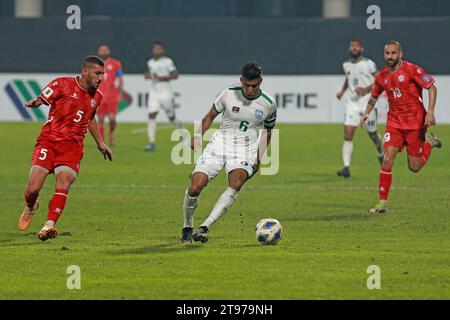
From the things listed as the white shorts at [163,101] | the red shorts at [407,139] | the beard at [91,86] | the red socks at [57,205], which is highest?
the white shorts at [163,101]

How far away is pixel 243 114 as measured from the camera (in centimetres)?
1430

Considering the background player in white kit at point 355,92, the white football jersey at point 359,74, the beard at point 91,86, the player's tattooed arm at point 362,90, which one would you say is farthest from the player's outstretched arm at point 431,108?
the white football jersey at point 359,74

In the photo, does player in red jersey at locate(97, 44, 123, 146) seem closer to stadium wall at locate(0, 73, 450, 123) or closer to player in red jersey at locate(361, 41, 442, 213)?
stadium wall at locate(0, 73, 450, 123)

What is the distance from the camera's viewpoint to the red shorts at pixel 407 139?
17641 millimetres

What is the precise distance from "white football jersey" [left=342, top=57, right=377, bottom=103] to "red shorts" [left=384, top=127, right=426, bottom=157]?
266 inches

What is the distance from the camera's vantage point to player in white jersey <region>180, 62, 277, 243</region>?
46.3 ft

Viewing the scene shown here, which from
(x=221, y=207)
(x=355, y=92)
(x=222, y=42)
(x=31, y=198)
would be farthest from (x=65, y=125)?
(x=222, y=42)

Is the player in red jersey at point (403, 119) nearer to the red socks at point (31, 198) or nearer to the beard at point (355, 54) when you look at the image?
the red socks at point (31, 198)

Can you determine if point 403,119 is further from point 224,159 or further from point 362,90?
point 362,90

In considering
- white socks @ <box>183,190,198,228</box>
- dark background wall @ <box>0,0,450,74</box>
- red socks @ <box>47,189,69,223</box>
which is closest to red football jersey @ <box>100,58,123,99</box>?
dark background wall @ <box>0,0,450,74</box>

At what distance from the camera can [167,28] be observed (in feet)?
122

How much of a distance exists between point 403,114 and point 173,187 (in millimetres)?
5440

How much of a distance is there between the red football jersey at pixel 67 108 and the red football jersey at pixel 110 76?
50.1ft

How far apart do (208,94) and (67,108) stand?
72.8 ft
